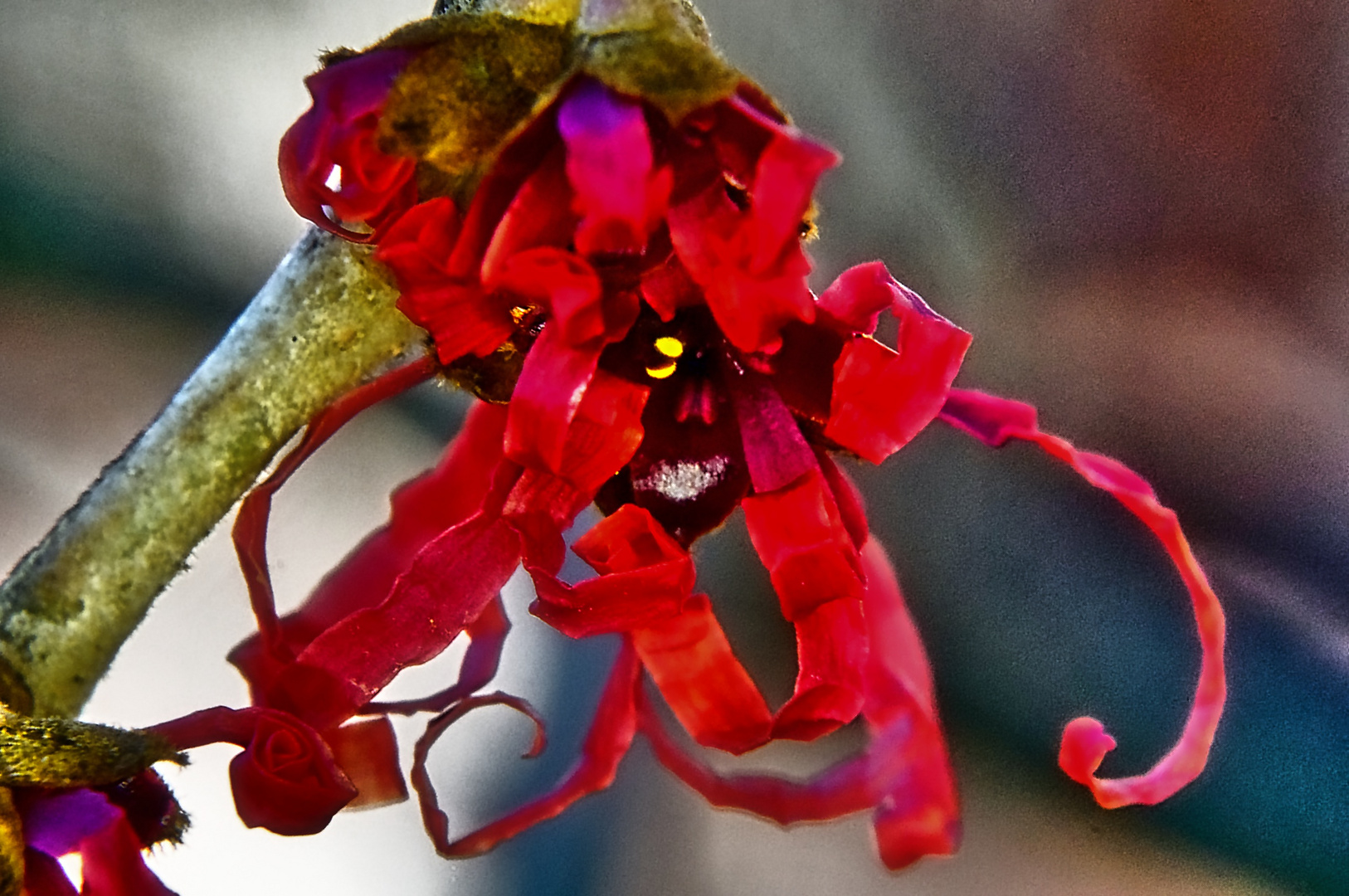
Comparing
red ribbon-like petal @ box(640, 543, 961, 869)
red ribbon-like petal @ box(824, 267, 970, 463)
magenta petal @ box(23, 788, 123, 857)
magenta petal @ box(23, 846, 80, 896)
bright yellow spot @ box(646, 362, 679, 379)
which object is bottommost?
magenta petal @ box(23, 846, 80, 896)

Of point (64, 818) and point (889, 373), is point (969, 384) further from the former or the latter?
point (64, 818)

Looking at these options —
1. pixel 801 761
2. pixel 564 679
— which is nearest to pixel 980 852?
pixel 801 761

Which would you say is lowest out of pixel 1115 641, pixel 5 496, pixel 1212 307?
pixel 5 496

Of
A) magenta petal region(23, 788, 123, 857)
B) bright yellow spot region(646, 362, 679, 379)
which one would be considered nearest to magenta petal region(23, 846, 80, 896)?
magenta petal region(23, 788, 123, 857)

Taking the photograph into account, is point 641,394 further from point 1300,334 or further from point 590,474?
point 1300,334

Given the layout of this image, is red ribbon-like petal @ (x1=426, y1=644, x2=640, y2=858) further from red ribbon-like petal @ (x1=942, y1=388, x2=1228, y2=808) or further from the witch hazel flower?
red ribbon-like petal @ (x1=942, y1=388, x2=1228, y2=808)

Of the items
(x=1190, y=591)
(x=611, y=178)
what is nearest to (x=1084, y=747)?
(x=1190, y=591)

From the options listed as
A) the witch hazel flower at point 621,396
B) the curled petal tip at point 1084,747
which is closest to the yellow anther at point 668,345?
the witch hazel flower at point 621,396
